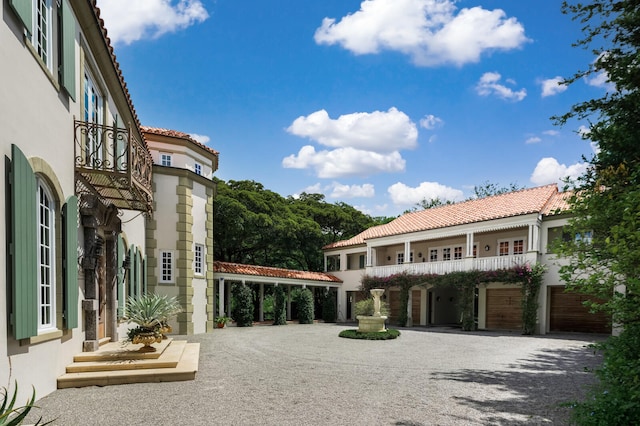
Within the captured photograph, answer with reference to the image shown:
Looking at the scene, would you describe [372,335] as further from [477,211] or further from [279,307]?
[477,211]

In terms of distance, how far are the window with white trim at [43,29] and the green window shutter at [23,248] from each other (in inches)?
80.1

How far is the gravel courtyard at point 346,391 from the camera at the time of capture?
5680mm

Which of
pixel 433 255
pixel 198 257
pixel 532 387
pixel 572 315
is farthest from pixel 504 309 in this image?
pixel 198 257

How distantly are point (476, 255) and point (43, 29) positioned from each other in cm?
2174

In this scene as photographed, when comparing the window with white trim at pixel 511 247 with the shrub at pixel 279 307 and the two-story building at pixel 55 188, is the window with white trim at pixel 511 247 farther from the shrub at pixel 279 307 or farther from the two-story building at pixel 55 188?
the two-story building at pixel 55 188

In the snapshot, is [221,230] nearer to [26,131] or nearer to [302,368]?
[302,368]

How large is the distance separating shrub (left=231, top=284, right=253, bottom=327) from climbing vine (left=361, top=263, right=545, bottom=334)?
7752mm

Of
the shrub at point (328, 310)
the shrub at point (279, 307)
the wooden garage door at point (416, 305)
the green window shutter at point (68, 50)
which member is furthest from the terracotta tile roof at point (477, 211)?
the green window shutter at point (68, 50)

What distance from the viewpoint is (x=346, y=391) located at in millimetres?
7250

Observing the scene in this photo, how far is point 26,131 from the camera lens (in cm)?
574

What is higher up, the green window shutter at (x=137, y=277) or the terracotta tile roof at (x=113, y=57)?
the terracotta tile roof at (x=113, y=57)

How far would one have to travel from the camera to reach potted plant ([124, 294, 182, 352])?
8930 millimetres

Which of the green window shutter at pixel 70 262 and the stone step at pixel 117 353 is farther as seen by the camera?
the stone step at pixel 117 353

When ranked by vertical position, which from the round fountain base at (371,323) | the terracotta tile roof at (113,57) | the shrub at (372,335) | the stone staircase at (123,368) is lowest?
the shrub at (372,335)
